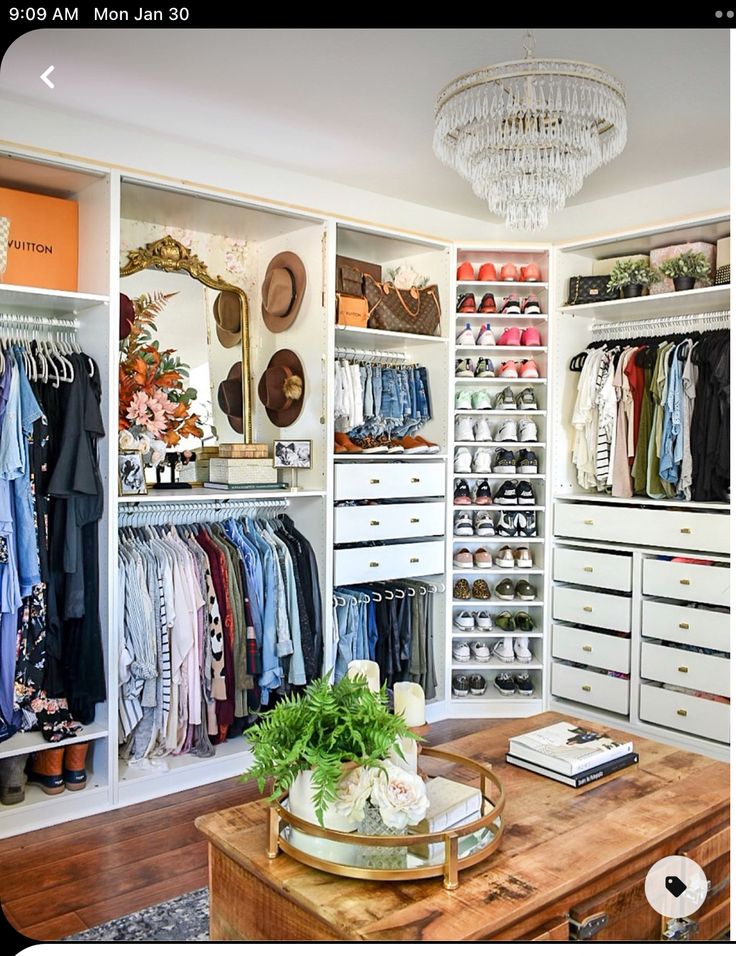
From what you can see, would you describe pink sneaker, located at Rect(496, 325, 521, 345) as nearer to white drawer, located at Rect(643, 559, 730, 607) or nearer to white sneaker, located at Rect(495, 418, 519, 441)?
white sneaker, located at Rect(495, 418, 519, 441)

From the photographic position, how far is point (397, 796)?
4.81 feet

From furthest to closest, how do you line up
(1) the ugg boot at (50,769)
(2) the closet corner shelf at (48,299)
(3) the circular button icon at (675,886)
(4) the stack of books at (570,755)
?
1. (1) the ugg boot at (50,769)
2. (2) the closet corner shelf at (48,299)
3. (4) the stack of books at (570,755)
4. (3) the circular button icon at (675,886)

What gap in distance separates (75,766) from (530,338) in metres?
2.59

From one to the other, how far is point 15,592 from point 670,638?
97.9 inches

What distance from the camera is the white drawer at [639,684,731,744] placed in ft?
10.8

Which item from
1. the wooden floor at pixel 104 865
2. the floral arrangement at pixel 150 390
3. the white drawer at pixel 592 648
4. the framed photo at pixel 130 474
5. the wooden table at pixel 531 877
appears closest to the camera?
the wooden table at pixel 531 877

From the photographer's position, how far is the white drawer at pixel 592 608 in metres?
3.66

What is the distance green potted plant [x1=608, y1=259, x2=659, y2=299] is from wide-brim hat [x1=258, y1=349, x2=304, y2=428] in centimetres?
145

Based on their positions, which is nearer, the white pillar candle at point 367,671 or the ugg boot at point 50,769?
the white pillar candle at point 367,671

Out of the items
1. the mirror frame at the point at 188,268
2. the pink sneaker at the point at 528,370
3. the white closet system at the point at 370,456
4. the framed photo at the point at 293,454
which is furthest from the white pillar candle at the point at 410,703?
the pink sneaker at the point at 528,370

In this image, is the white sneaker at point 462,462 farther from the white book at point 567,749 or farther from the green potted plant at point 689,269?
the white book at point 567,749

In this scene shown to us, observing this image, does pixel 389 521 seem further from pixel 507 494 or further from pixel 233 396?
pixel 233 396

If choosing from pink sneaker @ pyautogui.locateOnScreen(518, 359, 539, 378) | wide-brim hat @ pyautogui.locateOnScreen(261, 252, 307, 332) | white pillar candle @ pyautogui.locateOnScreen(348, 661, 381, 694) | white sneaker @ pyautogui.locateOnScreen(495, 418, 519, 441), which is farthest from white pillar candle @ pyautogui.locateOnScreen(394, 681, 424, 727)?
pink sneaker @ pyautogui.locateOnScreen(518, 359, 539, 378)

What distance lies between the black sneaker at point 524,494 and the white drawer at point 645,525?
123mm
